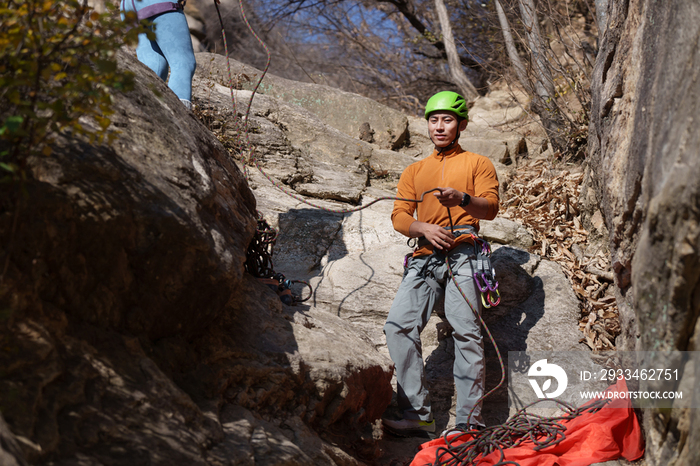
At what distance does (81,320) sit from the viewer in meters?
1.87

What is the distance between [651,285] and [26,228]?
2.17m

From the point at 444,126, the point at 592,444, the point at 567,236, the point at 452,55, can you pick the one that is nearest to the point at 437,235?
the point at 444,126

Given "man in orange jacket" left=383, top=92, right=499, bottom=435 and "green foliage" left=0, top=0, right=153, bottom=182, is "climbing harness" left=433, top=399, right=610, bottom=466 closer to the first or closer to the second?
"man in orange jacket" left=383, top=92, right=499, bottom=435

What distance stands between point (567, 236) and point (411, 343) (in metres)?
2.23

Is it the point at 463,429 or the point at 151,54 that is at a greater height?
the point at 151,54

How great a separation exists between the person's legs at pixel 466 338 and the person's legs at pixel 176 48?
2279 mm

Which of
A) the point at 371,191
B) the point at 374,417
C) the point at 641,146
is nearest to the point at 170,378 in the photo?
the point at 374,417

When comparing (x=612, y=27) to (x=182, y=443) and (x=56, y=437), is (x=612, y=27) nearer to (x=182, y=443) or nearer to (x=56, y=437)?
(x=182, y=443)

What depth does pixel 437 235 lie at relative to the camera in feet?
10.7

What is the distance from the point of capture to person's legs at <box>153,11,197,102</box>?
387cm

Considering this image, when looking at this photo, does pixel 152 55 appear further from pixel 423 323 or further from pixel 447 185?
pixel 423 323

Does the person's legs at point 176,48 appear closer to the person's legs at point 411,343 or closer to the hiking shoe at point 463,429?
the person's legs at point 411,343

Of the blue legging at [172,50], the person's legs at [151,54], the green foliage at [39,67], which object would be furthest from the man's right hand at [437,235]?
the person's legs at [151,54]

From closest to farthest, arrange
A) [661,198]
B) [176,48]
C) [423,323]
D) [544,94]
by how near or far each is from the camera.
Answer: [661,198]
[423,323]
[176,48]
[544,94]
